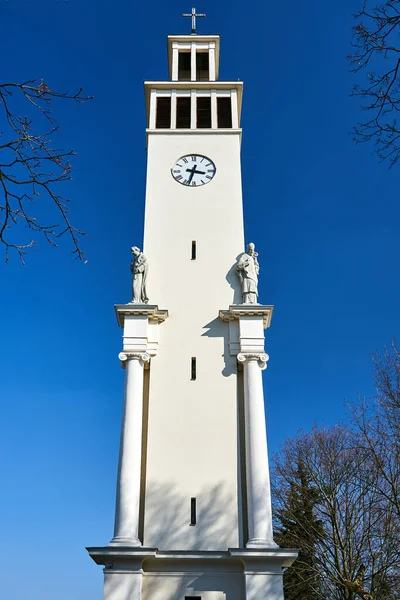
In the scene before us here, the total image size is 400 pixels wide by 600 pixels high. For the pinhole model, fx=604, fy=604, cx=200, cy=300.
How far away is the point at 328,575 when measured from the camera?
2725cm

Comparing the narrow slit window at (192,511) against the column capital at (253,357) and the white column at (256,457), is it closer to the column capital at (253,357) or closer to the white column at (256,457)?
the white column at (256,457)

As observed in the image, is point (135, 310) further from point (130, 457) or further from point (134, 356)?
point (130, 457)

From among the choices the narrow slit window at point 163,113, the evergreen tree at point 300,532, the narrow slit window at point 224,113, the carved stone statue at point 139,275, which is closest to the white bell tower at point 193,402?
the carved stone statue at point 139,275

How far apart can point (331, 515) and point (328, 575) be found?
2.58m

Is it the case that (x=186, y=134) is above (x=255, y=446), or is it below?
above

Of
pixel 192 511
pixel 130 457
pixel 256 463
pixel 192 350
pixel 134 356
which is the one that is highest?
pixel 192 350

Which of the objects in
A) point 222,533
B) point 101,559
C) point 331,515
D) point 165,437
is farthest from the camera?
point 331,515

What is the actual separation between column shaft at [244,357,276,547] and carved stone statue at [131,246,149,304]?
440 cm

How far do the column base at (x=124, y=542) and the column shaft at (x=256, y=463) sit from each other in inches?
125

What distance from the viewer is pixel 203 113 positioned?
89.4ft

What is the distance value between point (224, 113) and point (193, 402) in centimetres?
1394

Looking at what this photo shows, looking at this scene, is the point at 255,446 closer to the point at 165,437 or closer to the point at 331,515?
the point at 165,437

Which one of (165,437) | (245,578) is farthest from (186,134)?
(245,578)

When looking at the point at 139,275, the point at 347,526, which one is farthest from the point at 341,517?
the point at 139,275
